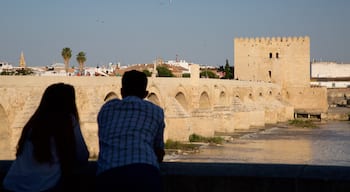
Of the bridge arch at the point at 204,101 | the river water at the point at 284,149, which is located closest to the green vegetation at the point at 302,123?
the river water at the point at 284,149

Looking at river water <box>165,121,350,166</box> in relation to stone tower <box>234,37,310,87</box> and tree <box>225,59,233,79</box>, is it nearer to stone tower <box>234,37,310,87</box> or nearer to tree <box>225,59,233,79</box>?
stone tower <box>234,37,310,87</box>

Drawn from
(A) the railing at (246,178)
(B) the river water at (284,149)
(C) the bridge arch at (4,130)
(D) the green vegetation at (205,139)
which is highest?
(A) the railing at (246,178)

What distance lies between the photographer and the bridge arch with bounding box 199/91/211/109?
89.2 ft

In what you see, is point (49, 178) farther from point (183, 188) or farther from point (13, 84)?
point (13, 84)

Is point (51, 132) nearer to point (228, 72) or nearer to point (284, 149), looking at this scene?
point (284, 149)

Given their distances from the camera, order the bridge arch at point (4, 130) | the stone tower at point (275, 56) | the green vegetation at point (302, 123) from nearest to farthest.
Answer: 1. the bridge arch at point (4, 130)
2. the green vegetation at point (302, 123)
3. the stone tower at point (275, 56)

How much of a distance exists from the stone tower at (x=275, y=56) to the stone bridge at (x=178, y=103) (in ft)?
5.37

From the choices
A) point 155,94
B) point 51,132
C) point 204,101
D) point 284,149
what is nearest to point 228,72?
point 204,101

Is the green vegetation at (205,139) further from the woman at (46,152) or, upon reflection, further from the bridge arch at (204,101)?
the woman at (46,152)

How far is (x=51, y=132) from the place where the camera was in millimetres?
2654

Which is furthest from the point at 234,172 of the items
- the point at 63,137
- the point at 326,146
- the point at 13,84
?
the point at 326,146

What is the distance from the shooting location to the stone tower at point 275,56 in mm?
39594

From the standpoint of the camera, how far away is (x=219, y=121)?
28.3 m

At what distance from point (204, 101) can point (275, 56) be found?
44.7 feet
